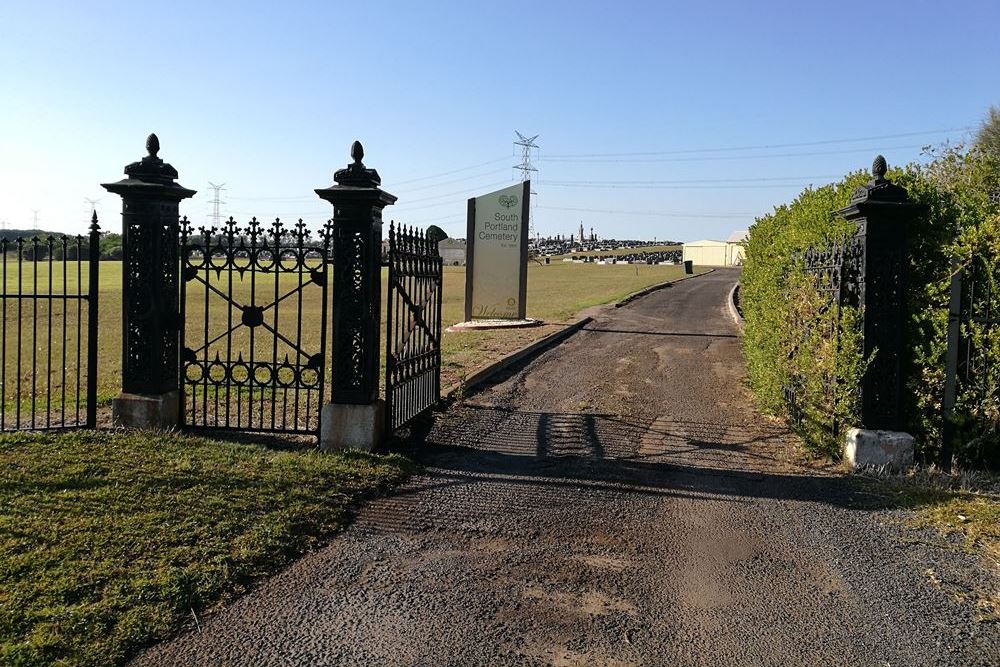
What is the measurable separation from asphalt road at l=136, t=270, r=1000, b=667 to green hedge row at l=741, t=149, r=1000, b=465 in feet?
2.38

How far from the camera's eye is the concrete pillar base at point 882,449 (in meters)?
7.02

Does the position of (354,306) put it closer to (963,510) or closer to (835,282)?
(835,282)

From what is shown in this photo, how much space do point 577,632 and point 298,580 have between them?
5.34 feet

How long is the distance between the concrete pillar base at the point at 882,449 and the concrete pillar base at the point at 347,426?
14.1ft

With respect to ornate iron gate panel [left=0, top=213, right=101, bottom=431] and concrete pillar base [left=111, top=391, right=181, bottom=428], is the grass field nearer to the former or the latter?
ornate iron gate panel [left=0, top=213, right=101, bottom=431]

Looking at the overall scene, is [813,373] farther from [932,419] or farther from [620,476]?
[620,476]

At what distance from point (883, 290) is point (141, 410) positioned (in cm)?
684

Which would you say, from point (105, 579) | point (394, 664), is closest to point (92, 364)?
point (105, 579)

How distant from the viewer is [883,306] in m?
7.06

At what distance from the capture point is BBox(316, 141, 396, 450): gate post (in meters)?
→ 7.35

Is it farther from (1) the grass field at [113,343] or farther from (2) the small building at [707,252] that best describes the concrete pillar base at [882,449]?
(2) the small building at [707,252]

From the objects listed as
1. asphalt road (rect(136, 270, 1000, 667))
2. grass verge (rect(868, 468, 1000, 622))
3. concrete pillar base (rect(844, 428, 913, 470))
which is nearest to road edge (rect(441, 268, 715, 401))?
asphalt road (rect(136, 270, 1000, 667))

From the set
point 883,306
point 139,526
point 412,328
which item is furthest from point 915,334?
point 139,526

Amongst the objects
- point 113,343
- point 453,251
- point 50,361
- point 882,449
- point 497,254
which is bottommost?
point 882,449
